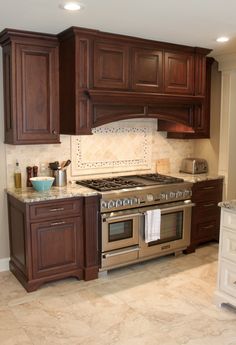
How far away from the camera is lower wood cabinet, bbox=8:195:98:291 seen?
135 inches

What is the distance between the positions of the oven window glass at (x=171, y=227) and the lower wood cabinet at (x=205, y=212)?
230 mm

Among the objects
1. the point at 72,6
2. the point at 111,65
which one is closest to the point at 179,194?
the point at 111,65

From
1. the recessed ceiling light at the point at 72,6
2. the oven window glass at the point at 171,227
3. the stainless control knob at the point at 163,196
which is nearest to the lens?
the recessed ceiling light at the point at 72,6

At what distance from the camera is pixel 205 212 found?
4.57 m

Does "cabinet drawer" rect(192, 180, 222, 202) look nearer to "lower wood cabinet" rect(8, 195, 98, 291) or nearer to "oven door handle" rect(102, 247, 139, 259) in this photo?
"oven door handle" rect(102, 247, 139, 259)

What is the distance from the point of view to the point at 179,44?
4.11 meters

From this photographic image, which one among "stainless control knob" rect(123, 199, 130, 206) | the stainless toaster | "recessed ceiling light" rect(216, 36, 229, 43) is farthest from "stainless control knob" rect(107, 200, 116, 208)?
"recessed ceiling light" rect(216, 36, 229, 43)

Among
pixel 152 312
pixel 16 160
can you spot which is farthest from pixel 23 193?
pixel 152 312

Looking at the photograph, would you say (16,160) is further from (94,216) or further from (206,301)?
(206,301)

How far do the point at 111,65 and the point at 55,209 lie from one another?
5.04 feet

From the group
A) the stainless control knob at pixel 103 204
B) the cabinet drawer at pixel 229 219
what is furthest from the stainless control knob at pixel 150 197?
the cabinet drawer at pixel 229 219

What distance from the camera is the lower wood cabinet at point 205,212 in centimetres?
445

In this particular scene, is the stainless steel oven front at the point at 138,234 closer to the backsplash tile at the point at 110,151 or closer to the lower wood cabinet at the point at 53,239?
the lower wood cabinet at the point at 53,239

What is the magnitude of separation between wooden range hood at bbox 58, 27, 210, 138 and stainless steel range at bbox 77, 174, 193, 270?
715 mm
